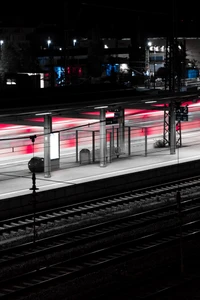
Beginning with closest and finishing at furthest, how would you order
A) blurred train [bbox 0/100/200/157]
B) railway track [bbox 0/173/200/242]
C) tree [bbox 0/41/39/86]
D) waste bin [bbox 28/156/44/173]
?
railway track [bbox 0/173/200/242] < waste bin [bbox 28/156/44/173] < blurred train [bbox 0/100/200/157] < tree [bbox 0/41/39/86]

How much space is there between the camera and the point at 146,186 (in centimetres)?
1566

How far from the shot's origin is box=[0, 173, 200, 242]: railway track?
11648 millimetres

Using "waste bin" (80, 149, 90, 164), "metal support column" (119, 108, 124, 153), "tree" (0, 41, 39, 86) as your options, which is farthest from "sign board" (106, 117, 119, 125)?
"tree" (0, 41, 39, 86)

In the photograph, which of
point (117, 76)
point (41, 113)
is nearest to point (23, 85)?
point (117, 76)

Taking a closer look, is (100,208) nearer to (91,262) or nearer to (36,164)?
(36,164)

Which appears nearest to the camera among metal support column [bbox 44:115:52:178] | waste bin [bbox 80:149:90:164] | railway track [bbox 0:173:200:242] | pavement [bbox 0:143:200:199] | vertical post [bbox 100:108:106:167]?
railway track [bbox 0:173:200:242]

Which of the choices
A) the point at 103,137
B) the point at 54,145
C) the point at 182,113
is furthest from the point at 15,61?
the point at 54,145

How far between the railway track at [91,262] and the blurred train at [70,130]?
13.7ft

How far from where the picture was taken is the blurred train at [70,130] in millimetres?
18422

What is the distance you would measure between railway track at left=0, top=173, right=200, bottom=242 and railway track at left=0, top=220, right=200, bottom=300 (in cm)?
148

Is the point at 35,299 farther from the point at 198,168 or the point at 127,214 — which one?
the point at 198,168

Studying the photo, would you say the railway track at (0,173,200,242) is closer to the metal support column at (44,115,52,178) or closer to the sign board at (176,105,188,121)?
the metal support column at (44,115,52,178)

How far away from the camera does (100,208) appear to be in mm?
13086

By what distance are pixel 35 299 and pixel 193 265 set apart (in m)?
2.41
